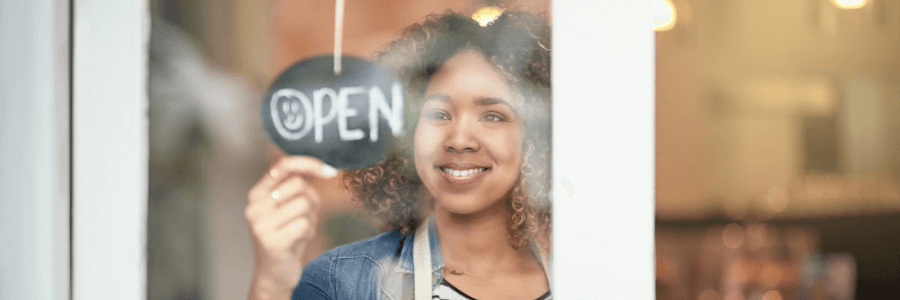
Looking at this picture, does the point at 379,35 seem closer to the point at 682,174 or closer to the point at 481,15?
the point at 481,15

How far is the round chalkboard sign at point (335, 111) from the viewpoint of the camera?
100 centimetres

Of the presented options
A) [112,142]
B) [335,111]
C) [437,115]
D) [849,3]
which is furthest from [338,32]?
[849,3]

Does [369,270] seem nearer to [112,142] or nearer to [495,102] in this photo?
[495,102]

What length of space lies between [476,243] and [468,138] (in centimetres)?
21

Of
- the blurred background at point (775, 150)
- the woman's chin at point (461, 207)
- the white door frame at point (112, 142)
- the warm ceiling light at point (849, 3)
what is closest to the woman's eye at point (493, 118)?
the woman's chin at point (461, 207)

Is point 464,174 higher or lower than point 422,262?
higher

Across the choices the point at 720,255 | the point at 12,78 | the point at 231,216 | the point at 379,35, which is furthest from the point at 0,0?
the point at 720,255

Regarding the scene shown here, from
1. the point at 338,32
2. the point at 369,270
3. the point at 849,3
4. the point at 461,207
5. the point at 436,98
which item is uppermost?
the point at 849,3

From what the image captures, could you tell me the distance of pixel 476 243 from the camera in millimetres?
994

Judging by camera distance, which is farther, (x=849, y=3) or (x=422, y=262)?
(x=849, y=3)

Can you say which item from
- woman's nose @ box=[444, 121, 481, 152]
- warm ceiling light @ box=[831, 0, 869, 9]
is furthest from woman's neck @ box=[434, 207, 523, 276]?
warm ceiling light @ box=[831, 0, 869, 9]

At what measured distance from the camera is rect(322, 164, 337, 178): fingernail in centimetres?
102

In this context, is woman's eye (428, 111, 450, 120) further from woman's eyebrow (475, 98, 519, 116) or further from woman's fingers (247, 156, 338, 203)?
woman's fingers (247, 156, 338, 203)

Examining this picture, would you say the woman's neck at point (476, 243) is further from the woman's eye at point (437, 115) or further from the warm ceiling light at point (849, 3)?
the warm ceiling light at point (849, 3)
